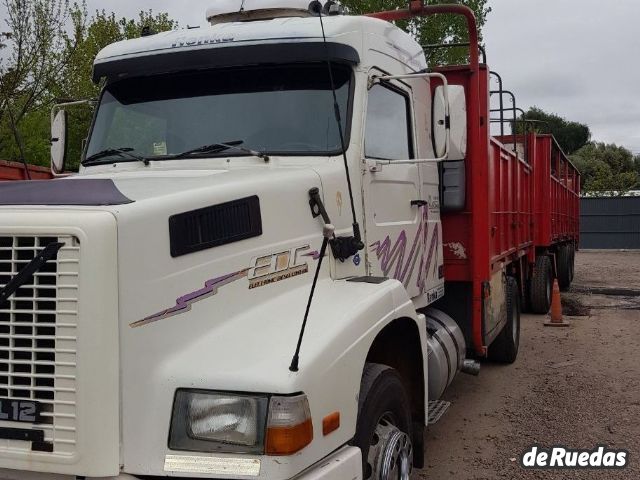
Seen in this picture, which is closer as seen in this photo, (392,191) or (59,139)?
(392,191)

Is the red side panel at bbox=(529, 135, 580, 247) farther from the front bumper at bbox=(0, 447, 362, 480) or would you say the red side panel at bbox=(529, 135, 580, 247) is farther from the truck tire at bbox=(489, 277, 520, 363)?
the front bumper at bbox=(0, 447, 362, 480)

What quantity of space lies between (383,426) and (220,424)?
119cm

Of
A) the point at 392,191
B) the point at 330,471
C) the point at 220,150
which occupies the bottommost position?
the point at 330,471

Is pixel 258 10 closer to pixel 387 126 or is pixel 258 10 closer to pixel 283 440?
pixel 387 126

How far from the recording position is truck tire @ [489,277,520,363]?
7.67 m

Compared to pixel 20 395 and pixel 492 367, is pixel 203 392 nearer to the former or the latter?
pixel 20 395

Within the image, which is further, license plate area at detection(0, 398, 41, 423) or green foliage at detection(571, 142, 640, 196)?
green foliage at detection(571, 142, 640, 196)

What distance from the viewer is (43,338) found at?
242cm

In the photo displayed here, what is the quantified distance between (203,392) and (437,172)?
3416mm

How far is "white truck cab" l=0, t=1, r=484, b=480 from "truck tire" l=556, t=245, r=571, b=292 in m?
11.8

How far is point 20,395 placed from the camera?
248cm

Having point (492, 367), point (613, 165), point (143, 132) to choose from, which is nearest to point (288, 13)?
point (143, 132)

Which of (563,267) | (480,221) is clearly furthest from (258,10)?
(563,267)

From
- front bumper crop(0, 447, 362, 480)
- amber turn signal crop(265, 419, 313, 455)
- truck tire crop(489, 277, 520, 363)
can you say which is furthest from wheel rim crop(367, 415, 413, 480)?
truck tire crop(489, 277, 520, 363)
